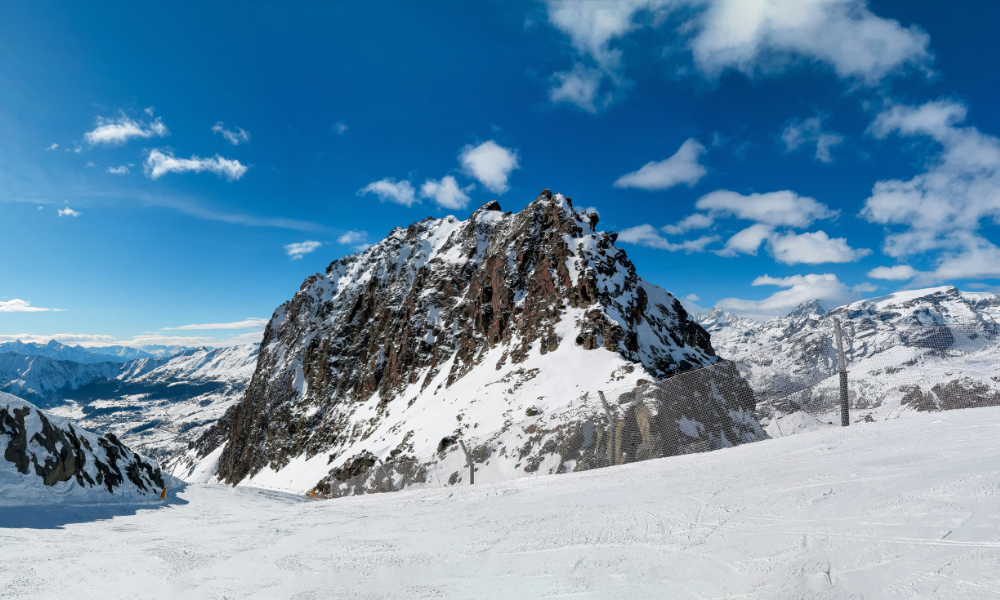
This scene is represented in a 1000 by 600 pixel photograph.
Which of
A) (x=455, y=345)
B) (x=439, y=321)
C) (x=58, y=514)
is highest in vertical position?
(x=439, y=321)

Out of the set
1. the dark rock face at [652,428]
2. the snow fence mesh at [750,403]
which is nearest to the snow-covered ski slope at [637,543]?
the snow fence mesh at [750,403]

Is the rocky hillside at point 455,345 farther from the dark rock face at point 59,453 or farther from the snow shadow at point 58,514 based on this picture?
the dark rock face at point 59,453

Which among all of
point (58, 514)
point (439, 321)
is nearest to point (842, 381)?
point (58, 514)

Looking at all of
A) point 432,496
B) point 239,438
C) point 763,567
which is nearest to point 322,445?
point 239,438

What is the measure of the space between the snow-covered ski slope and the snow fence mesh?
10.1 ft

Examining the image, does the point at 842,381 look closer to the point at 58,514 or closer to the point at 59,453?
the point at 58,514

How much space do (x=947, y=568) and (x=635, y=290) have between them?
142 ft

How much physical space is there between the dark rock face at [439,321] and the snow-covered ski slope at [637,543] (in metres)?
26.2

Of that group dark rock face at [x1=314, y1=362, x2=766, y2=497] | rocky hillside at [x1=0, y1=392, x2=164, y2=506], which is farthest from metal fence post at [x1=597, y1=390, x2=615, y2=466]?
rocky hillside at [x1=0, y1=392, x2=164, y2=506]

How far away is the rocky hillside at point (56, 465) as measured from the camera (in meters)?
8.47

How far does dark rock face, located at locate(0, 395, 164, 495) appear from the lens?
8894mm

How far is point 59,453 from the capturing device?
9.49m

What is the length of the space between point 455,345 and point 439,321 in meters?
7.42

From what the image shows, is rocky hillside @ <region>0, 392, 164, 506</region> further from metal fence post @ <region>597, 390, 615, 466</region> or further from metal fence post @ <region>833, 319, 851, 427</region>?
metal fence post @ <region>833, 319, 851, 427</region>
